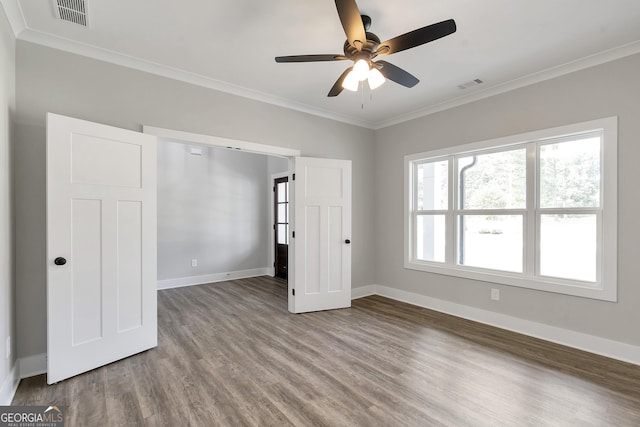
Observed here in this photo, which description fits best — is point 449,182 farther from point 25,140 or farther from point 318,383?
point 25,140

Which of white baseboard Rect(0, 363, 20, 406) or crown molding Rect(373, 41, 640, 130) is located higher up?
crown molding Rect(373, 41, 640, 130)

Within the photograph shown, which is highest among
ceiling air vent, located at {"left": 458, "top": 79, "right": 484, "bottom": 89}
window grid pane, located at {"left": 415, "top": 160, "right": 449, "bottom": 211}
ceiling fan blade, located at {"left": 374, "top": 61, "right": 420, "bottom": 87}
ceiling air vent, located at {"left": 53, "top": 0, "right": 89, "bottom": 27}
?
ceiling air vent, located at {"left": 53, "top": 0, "right": 89, "bottom": 27}

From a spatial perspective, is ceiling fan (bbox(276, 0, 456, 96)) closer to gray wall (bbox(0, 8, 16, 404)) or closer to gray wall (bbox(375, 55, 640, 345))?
gray wall (bbox(375, 55, 640, 345))

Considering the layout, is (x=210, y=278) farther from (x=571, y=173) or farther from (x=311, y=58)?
(x=571, y=173)

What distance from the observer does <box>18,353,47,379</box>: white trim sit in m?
2.39

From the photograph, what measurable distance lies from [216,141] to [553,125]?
144 inches

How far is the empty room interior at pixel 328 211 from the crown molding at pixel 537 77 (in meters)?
0.02

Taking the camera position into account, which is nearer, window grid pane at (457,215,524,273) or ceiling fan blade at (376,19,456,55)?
ceiling fan blade at (376,19,456,55)

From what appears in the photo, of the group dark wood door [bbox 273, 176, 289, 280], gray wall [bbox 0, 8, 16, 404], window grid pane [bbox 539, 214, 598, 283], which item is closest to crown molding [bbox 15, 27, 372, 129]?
gray wall [bbox 0, 8, 16, 404]

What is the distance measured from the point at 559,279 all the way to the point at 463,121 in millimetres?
2137

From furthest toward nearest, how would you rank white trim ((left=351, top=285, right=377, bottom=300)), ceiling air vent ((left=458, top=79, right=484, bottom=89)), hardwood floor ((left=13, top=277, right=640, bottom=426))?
white trim ((left=351, top=285, right=377, bottom=300)) < ceiling air vent ((left=458, top=79, right=484, bottom=89)) < hardwood floor ((left=13, top=277, right=640, bottom=426))

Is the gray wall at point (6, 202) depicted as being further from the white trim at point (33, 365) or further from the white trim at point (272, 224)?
the white trim at point (272, 224)

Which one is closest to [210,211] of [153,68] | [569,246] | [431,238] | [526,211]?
[153,68]

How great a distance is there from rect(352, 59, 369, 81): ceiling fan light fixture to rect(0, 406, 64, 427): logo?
10.1 ft
